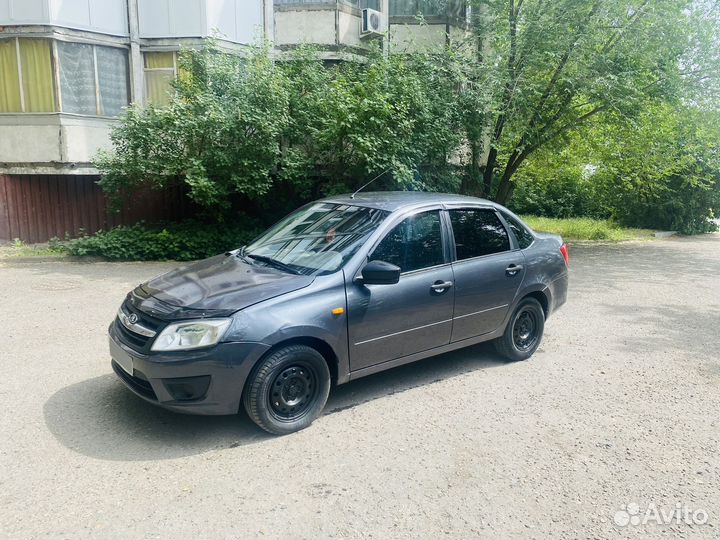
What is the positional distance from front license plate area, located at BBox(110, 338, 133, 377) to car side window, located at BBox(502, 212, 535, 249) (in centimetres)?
375

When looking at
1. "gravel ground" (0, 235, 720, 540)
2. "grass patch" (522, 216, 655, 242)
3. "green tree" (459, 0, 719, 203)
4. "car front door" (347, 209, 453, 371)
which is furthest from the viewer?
"grass patch" (522, 216, 655, 242)

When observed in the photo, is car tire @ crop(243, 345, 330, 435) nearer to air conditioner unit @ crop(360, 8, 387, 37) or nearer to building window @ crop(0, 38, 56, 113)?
building window @ crop(0, 38, 56, 113)

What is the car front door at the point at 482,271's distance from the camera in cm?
509

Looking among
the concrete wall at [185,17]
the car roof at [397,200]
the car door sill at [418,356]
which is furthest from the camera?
the concrete wall at [185,17]

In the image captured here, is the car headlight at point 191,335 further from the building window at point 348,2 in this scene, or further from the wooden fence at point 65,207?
the building window at point 348,2

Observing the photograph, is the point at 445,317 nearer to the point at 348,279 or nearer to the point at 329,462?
the point at 348,279

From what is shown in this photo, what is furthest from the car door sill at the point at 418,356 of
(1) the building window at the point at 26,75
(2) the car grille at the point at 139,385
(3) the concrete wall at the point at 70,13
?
(3) the concrete wall at the point at 70,13

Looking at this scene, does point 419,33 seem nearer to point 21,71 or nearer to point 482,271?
point 21,71

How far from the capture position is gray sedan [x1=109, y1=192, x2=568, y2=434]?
3826 millimetres

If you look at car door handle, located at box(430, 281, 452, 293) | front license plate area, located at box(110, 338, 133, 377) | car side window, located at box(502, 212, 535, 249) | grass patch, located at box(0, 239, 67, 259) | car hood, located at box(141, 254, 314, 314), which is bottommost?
grass patch, located at box(0, 239, 67, 259)

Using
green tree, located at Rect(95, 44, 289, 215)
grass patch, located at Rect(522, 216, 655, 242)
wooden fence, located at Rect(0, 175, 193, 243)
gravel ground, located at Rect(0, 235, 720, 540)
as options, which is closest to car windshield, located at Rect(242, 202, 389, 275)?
gravel ground, located at Rect(0, 235, 720, 540)

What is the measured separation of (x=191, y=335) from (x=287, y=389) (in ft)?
2.58

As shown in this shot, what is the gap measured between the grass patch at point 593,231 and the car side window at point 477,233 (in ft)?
40.7

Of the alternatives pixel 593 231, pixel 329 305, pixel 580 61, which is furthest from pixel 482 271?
pixel 593 231
